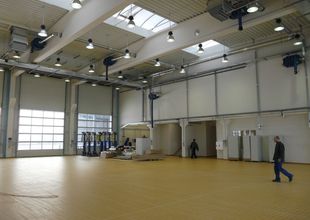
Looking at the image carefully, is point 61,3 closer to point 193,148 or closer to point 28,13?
point 28,13

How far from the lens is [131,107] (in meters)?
25.8

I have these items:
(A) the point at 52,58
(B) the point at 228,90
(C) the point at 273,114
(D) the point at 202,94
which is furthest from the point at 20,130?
(C) the point at 273,114

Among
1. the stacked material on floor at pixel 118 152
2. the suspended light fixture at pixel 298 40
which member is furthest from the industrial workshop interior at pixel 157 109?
the suspended light fixture at pixel 298 40

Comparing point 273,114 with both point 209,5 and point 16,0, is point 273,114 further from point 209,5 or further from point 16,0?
point 16,0

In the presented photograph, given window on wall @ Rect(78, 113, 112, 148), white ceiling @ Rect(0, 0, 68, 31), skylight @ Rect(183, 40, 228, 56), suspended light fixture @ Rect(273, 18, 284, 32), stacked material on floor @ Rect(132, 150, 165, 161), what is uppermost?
skylight @ Rect(183, 40, 228, 56)

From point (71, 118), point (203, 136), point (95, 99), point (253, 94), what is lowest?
point (203, 136)

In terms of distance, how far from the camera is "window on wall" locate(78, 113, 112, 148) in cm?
2419

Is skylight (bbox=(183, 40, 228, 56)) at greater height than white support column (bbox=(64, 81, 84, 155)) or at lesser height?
greater

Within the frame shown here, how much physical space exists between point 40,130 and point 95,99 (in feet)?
19.5

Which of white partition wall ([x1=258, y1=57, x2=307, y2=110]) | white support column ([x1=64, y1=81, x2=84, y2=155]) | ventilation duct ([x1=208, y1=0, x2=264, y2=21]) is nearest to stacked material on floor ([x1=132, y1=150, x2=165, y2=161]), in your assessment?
white partition wall ([x1=258, y1=57, x2=307, y2=110])

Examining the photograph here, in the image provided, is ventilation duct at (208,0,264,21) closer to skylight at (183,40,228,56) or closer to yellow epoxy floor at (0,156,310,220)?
yellow epoxy floor at (0,156,310,220)

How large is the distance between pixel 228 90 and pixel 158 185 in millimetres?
11835

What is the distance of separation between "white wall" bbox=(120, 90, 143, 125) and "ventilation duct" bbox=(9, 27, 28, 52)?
13.0 metres

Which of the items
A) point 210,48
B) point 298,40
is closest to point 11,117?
point 210,48
